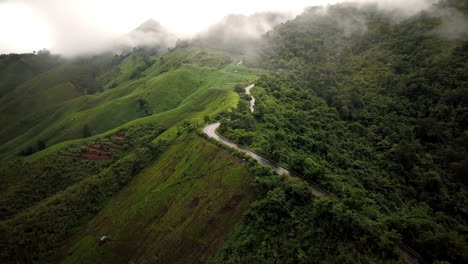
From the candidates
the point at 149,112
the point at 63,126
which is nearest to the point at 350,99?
the point at 149,112

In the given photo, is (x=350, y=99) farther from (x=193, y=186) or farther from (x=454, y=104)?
(x=193, y=186)

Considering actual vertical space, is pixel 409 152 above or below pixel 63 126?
above

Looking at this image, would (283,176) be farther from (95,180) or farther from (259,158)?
(95,180)

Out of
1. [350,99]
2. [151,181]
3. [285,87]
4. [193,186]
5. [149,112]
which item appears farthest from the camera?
[149,112]

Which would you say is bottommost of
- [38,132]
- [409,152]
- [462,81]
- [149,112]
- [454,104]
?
[38,132]

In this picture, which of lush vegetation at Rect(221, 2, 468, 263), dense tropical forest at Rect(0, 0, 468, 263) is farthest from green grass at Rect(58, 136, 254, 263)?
lush vegetation at Rect(221, 2, 468, 263)

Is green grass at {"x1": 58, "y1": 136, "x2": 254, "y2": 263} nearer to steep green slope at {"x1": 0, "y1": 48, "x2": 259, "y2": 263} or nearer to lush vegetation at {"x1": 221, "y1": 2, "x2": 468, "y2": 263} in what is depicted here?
steep green slope at {"x1": 0, "y1": 48, "x2": 259, "y2": 263}
